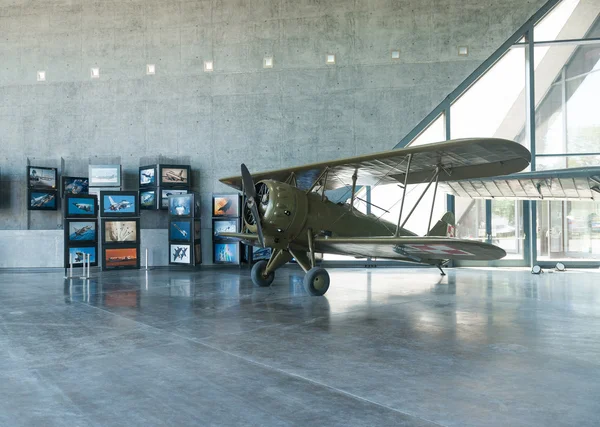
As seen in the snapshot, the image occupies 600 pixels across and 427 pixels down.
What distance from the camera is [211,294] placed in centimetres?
923

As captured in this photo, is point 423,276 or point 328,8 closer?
point 423,276

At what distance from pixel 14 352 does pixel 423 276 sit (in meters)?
10.0

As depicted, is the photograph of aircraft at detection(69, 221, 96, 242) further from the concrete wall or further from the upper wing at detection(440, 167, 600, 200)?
the upper wing at detection(440, 167, 600, 200)

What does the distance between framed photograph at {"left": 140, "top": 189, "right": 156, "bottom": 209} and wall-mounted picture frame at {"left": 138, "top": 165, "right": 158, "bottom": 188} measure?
23 centimetres

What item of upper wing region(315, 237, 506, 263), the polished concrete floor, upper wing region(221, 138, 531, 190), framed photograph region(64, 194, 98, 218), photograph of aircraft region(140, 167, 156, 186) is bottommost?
the polished concrete floor

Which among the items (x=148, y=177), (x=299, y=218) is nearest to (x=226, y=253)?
(x=148, y=177)

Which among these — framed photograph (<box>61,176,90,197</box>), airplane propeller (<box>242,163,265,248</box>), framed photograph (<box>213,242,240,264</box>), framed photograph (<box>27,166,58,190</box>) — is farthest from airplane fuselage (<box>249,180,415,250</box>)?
framed photograph (<box>27,166,58,190</box>)

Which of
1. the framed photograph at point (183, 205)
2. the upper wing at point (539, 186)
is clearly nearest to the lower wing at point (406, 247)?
the upper wing at point (539, 186)

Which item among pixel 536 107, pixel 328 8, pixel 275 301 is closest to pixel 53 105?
pixel 328 8

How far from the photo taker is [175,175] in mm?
15148

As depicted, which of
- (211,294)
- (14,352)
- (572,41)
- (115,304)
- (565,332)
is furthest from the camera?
(572,41)

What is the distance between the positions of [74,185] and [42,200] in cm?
112

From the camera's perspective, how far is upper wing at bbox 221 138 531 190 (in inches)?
293

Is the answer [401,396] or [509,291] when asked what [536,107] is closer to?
[509,291]
